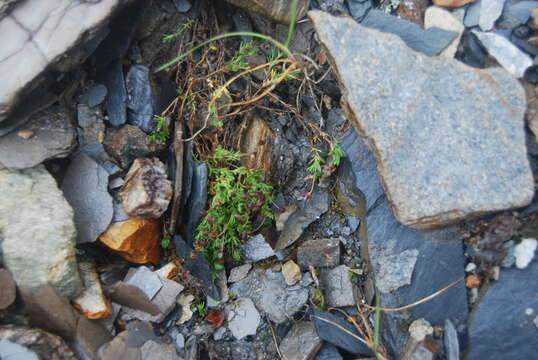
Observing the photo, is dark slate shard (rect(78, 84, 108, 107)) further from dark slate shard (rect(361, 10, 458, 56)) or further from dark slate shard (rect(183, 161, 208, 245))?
dark slate shard (rect(361, 10, 458, 56))

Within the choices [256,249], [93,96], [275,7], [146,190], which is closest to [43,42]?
[93,96]

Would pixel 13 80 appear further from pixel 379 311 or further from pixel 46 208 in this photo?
pixel 379 311

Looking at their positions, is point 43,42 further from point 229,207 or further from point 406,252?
point 406,252

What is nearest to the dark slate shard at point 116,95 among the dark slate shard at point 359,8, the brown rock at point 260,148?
the brown rock at point 260,148

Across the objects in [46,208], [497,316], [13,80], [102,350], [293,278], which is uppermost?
[13,80]

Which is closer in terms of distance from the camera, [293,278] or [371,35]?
[371,35]

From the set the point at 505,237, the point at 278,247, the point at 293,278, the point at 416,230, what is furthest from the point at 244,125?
the point at 505,237
